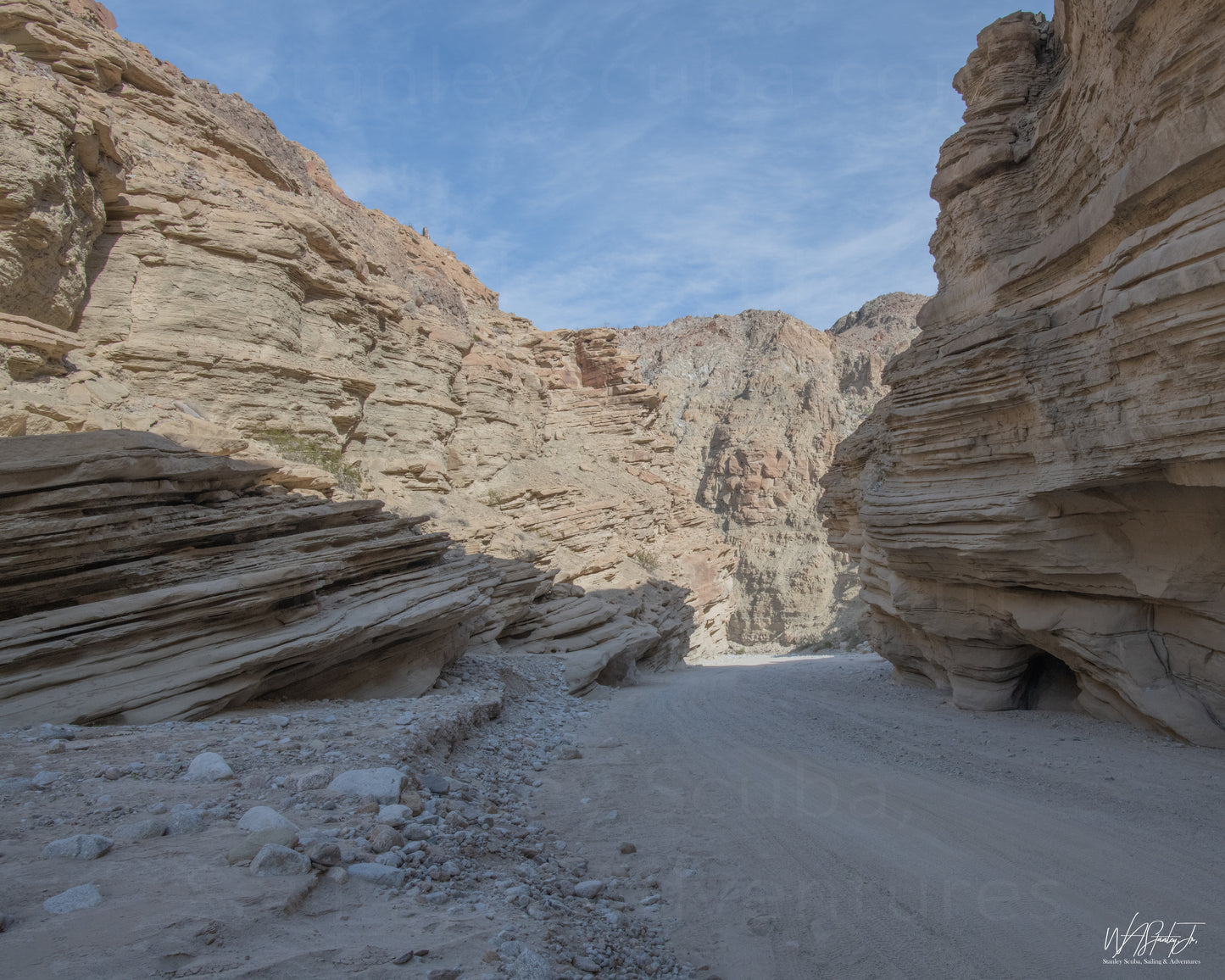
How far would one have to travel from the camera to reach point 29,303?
11.5 m

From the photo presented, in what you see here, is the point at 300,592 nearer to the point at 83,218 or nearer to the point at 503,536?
the point at 83,218

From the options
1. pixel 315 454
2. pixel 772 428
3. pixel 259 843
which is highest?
pixel 772 428

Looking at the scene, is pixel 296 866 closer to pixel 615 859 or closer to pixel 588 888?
pixel 588 888

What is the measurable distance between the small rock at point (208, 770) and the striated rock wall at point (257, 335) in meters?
6.57

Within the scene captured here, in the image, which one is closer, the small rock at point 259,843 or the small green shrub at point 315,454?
the small rock at point 259,843

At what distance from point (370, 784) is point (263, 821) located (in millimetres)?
884

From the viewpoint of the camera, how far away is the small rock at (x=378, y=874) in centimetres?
308

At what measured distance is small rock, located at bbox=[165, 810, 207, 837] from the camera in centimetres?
329

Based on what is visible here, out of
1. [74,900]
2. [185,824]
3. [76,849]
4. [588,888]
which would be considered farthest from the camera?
[588,888]

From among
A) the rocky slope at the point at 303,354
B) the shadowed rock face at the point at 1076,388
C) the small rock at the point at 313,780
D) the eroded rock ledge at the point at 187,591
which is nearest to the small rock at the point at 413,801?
the small rock at the point at 313,780

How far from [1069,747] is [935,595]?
11.5ft

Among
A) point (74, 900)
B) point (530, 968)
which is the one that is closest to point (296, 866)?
point (74, 900)

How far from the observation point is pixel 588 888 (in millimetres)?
3787

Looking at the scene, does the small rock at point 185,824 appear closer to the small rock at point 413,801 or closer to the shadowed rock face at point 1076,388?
the small rock at point 413,801
